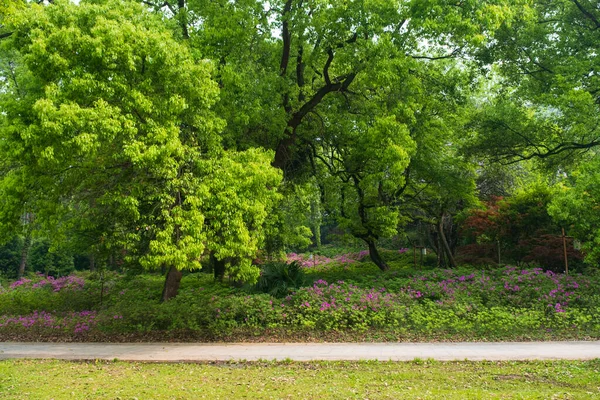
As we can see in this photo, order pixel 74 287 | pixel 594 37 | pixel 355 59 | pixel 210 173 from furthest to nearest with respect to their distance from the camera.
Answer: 1. pixel 74 287
2. pixel 594 37
3. pixel 355 59
4. pixel 210 173

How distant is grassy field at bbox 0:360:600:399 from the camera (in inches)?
253

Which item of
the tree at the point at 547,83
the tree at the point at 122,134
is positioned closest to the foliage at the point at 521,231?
the tree at the point at 547,83

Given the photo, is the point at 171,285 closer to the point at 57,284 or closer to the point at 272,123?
the point at 272,123

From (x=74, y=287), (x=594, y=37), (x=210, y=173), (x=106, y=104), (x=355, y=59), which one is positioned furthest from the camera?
(x=74, y=287)

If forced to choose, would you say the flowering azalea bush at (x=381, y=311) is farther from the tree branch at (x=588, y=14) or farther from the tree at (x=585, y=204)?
the tree branch at (x=588, y=14)

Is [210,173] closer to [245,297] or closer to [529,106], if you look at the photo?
[245,297]

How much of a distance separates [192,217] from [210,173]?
1.22 metres

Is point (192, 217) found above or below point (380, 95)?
below

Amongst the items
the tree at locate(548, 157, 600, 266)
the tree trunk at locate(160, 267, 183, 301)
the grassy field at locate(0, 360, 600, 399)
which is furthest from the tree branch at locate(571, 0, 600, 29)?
the tree trunk at locate(160, 267, 183, 301)

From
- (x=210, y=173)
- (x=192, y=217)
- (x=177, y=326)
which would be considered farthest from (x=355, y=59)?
(x=177, y=326)

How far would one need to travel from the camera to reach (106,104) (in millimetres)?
8148

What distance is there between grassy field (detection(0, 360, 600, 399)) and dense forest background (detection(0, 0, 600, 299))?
2.18m

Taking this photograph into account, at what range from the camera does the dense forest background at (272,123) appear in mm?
8445

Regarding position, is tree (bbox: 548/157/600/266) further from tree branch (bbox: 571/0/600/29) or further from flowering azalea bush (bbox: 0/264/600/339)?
tree branch (bbox: 571/0/600/29)
